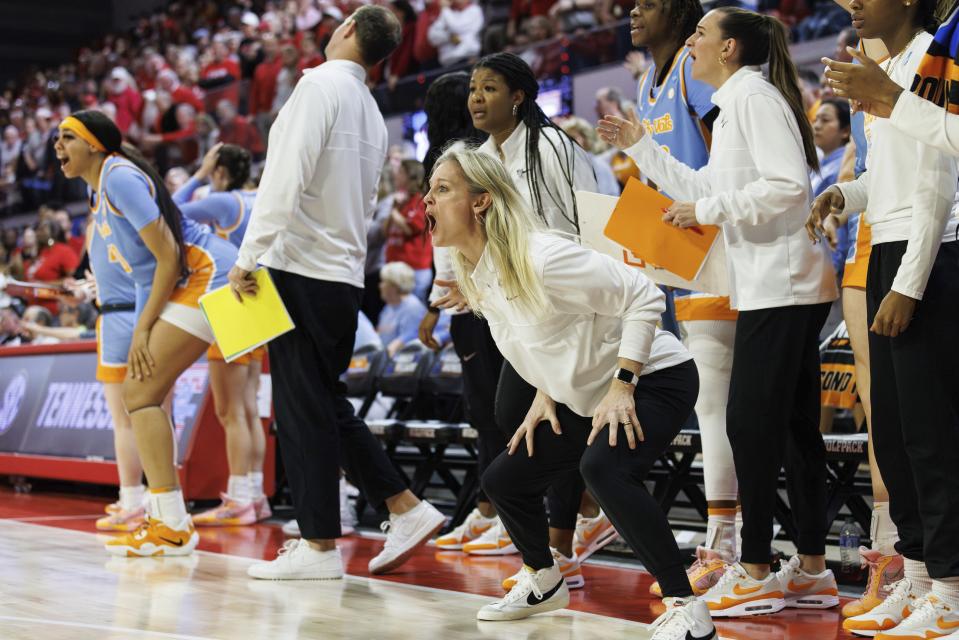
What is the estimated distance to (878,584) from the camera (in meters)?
3.03

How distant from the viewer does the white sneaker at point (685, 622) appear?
2367 millimetres

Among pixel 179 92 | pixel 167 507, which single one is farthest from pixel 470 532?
pixel 179 92

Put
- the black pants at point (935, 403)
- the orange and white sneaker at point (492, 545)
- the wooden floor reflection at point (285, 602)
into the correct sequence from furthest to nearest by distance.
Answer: the orange and white sneaker at point (492, 545), the wooden floor reflection at point (285, 602), the black pants at point (935, 403)

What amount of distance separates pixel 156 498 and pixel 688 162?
7.38ft

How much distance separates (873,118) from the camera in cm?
279

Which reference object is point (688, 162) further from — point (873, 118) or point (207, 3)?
point (207, 3)

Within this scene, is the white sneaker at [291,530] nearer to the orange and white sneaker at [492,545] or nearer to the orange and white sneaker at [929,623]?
the orange and white sneaker at [492,545]

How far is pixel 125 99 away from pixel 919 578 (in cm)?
1462

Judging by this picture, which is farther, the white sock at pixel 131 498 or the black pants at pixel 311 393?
the white sock at pixel 131 498

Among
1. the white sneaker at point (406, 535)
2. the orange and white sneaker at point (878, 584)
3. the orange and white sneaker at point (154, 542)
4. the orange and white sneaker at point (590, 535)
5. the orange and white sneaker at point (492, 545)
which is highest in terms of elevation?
the orange and white sneaker at point (878, 584)

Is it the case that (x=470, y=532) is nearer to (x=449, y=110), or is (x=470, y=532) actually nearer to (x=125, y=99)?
(x=449, y=110)

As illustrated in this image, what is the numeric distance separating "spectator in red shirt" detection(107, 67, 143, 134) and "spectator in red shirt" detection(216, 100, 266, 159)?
298 centimetres

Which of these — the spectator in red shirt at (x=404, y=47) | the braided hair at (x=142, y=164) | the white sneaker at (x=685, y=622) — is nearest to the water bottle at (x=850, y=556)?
the white sneaker at (x=685, y=622)

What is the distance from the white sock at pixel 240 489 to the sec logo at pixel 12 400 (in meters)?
2.48
